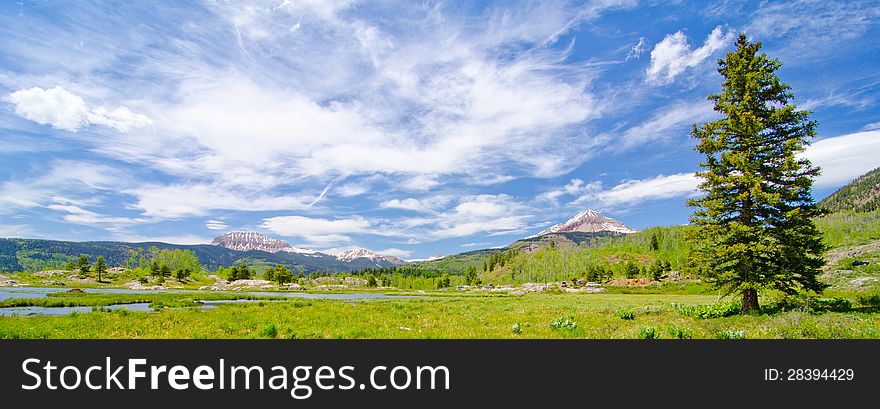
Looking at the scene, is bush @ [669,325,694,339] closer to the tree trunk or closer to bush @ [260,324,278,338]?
the tree trunk

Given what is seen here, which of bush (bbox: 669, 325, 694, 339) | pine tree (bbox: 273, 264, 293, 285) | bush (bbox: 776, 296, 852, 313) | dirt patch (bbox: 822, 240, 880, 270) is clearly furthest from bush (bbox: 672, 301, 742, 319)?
pine tree (bbox: 273, 264, 293, 285)

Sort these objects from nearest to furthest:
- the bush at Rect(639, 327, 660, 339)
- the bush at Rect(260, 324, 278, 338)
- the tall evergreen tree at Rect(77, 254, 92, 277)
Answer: the bush at Rect(639, 327, 660, 339) → the bush at Rect(260, 324, 278, 338) → the tall evergreen tree at Rect(77, 254, 92, 277)

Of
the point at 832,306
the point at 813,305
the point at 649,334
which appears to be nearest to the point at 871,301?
the point at 832,306

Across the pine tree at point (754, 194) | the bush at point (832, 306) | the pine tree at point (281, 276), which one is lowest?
the pine tree at point (281, 276)

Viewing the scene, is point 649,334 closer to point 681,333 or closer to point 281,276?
point 681,333

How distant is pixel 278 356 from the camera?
691 centimetres

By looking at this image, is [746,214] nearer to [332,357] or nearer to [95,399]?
[332,357]

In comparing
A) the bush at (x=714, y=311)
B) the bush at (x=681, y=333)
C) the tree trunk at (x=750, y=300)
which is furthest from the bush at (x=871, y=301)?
the bush at (x=681, y=333)

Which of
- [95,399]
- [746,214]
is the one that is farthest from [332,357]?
[746,214]

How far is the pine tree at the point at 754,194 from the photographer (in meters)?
20.3

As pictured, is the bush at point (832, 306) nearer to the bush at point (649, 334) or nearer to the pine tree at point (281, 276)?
the bush at point (649, 334)

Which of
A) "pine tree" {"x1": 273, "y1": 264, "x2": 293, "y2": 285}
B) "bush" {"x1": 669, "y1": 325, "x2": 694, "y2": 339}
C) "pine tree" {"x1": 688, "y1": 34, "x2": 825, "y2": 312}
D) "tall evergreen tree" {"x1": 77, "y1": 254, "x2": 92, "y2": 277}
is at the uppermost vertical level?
"pine tree" {"x1": 688, "y1": 34, "x2": 825, "y2": 312}

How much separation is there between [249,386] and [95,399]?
2.59 m

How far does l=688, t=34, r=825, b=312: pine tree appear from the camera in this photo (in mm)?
20266
